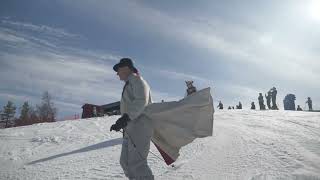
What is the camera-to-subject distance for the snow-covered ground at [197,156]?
6.09 meters

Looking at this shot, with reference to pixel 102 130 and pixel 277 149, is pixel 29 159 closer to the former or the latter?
pixel 102 130

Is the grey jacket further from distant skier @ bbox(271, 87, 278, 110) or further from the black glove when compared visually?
distant skier @ bbox(271, 87, 278, 110)

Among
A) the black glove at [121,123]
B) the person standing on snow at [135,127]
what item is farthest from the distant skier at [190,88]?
the black glove at [121,123]

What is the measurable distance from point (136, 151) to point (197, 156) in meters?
3.09

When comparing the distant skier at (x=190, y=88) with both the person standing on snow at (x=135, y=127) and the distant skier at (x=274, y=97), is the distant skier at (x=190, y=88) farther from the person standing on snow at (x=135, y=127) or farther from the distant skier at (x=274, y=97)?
the distant skier at (x=274, y=97)

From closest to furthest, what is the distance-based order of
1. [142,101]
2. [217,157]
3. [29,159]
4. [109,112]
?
1. [142,101]
2. [217,157]
3. [29,159]
4. [109,112]

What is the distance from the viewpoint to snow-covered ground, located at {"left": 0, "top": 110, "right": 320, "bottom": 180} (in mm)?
6090

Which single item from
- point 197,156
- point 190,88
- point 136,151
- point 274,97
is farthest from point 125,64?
point 274,97

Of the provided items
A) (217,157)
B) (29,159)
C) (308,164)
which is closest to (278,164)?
(308,164)

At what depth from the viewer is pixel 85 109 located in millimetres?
27516

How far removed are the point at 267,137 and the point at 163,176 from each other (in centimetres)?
384

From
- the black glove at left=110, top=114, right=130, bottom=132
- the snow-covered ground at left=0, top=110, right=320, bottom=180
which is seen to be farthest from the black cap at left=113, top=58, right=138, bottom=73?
the snow-covered ground at left=0, top=110, right=320, bottom=180

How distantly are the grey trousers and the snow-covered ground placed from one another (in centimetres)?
156

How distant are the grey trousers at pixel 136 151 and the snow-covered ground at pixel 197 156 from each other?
1.56 m
